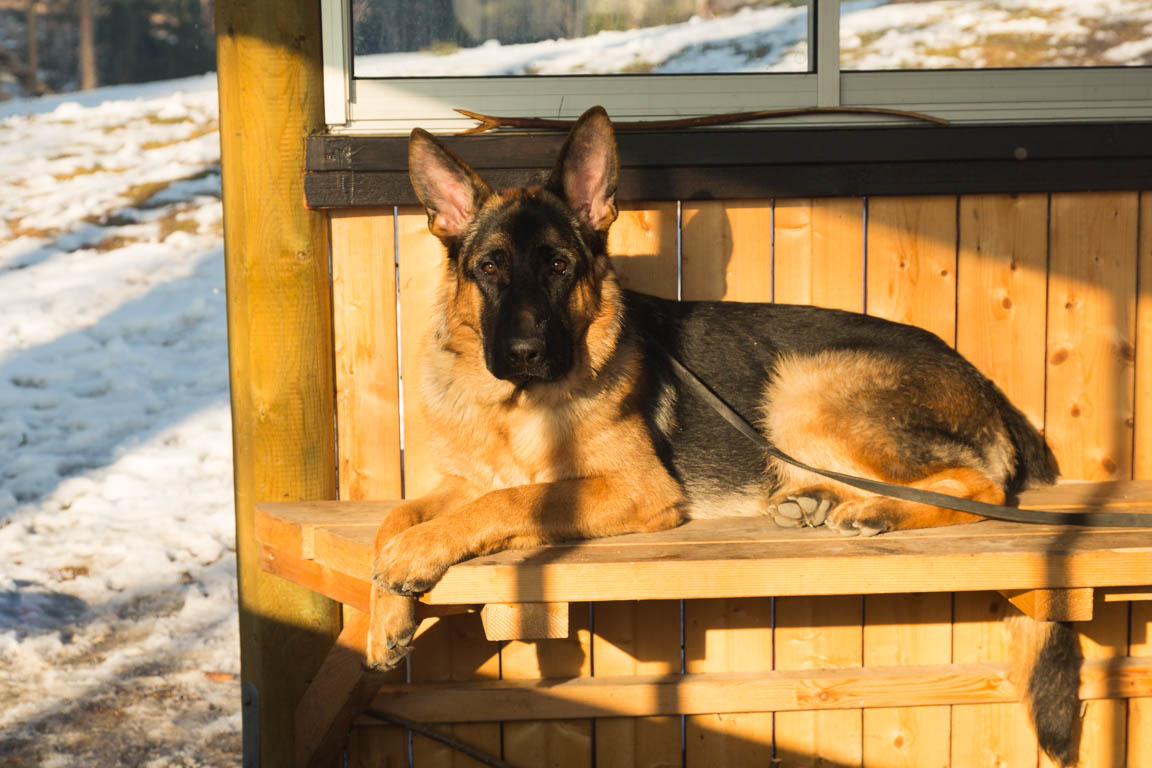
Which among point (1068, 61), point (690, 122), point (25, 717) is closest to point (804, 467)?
point (690, 122)

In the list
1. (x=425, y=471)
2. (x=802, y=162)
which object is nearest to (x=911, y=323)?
(x=802, y=162)

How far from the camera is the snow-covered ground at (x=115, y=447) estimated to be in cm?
477

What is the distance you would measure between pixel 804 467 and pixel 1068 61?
2064mm

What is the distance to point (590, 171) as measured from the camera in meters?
3.44

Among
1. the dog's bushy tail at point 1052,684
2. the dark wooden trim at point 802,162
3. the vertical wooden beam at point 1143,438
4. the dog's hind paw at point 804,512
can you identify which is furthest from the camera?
the vertical wooden beam at point 1143,438

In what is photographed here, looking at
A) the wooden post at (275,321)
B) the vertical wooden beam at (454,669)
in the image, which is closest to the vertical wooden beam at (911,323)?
the vertical wooden beam at (454,669)

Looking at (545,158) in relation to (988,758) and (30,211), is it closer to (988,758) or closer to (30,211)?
(988,758)

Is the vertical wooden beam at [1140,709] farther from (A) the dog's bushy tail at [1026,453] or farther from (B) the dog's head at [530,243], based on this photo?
(B) the dog's head at [530,243]

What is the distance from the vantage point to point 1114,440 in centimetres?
415

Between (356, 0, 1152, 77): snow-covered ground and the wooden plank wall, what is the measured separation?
585mm

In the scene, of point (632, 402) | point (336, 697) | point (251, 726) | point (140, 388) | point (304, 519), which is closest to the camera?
point (304, 519)

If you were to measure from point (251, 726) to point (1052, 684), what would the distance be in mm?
2860

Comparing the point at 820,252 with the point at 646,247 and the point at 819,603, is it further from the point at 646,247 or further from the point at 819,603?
the point at 819,603

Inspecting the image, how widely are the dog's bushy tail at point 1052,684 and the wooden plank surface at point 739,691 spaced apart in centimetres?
25
